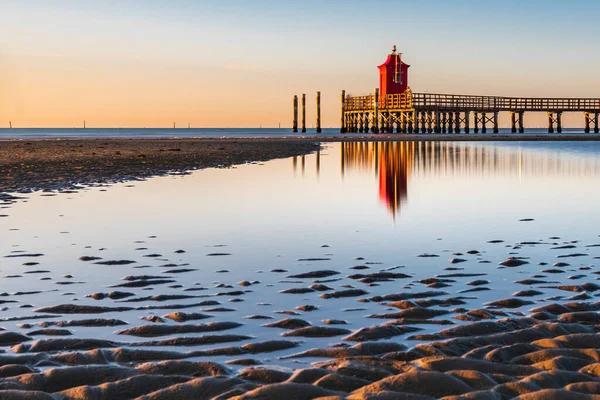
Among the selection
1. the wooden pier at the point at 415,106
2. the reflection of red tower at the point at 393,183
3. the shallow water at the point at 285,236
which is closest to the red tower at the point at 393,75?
the wooden pier at the point at 415,106

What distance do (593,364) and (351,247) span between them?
4.52m

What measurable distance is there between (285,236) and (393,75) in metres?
63.1

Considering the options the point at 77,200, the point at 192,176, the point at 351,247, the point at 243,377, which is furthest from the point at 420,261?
the point at 192,176

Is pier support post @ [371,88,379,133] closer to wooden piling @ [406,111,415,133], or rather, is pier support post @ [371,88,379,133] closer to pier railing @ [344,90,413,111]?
pier railing @ [344,90,413,111]

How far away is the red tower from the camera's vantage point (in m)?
69.9

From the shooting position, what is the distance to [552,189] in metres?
16.4

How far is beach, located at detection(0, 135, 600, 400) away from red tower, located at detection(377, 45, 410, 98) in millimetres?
59769

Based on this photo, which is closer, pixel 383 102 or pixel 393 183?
pixel 393 183

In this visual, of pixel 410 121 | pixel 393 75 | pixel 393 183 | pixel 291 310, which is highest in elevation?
pixel 393 75

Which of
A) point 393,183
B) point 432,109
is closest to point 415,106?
point 432,109

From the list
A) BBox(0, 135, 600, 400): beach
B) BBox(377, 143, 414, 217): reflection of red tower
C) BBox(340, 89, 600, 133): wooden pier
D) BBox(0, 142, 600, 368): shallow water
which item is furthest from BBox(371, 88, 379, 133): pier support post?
BBox(0, 135, 600, 400): beach

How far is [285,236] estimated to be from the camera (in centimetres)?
966

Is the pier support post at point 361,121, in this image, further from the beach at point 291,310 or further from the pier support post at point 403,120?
the beach at point 291,310

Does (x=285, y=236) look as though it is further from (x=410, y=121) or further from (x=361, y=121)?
(x=361, y=121)
